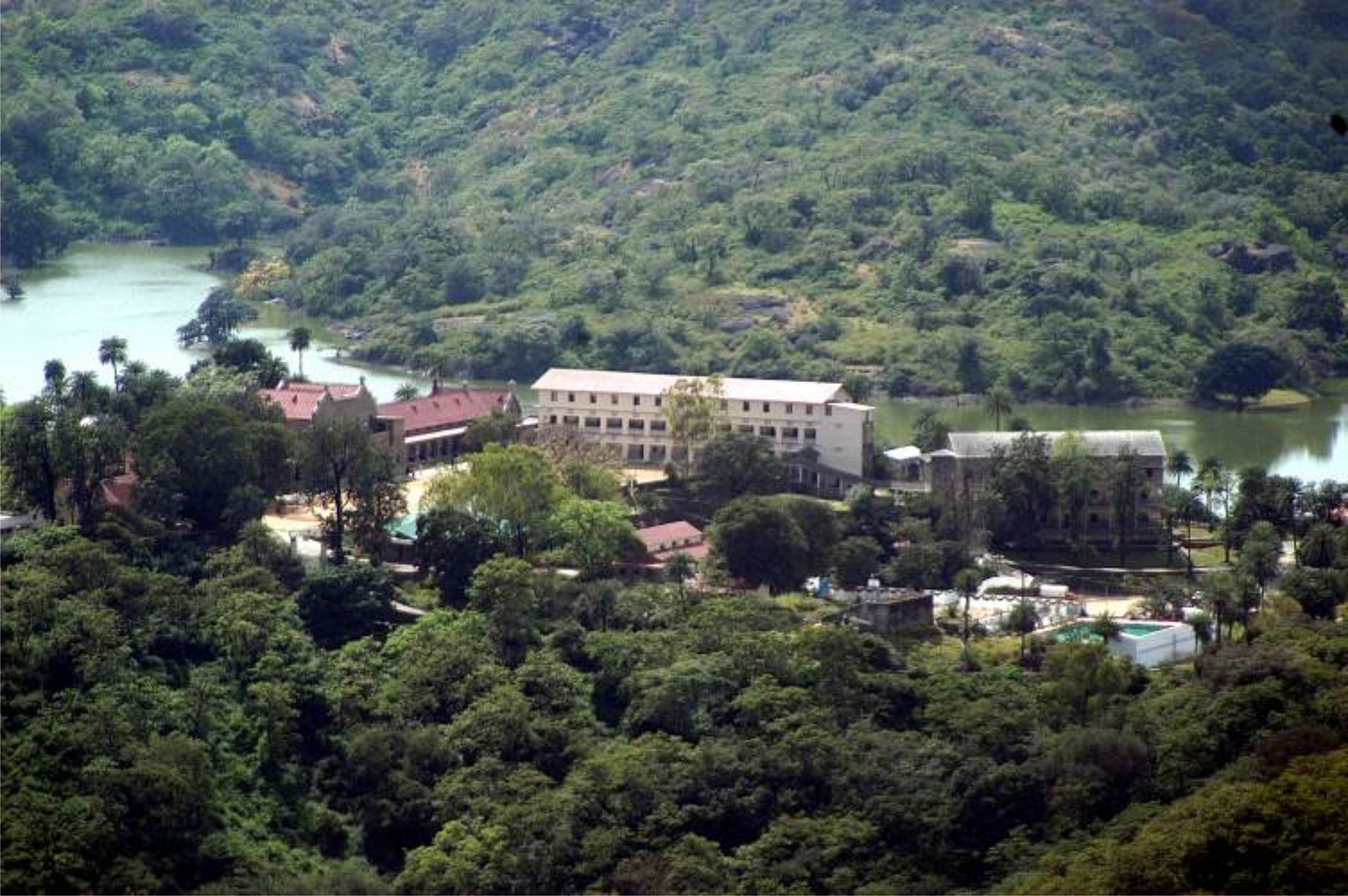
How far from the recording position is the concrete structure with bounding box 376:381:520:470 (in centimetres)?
3428

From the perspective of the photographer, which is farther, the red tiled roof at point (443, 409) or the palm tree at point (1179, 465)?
the red tiled roof at point (443, 409)

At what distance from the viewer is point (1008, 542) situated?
3259cm

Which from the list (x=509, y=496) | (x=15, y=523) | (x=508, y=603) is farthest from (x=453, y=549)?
(x=15, y=523)

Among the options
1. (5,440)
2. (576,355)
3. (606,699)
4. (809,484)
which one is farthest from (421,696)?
(576,355)

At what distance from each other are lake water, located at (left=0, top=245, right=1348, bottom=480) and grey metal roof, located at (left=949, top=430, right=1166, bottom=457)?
2.92 metres

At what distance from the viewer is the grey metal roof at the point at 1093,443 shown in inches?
1312

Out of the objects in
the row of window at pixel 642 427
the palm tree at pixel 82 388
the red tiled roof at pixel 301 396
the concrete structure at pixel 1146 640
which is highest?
the palm tree at pixel 82 388

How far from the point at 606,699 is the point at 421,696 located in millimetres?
1581

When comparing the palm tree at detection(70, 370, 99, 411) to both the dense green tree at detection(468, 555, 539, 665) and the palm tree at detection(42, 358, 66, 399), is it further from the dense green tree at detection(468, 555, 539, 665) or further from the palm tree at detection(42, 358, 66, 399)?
the dense green tree at detection(468, 555, 539, 665)

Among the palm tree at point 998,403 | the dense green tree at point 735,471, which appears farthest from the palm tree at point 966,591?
the palm tree at point 998,403

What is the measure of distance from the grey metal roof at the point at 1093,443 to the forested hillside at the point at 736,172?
862cm

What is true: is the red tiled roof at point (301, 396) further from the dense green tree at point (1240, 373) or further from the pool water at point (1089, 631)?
the dense green tree at point (1240, 373)

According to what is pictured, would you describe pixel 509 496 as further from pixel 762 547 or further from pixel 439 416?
pixel 439 416

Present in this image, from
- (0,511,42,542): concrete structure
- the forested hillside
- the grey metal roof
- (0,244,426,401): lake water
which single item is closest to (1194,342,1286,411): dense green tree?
the forested hillside
